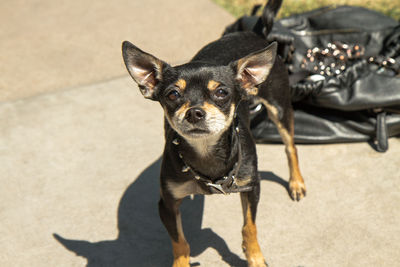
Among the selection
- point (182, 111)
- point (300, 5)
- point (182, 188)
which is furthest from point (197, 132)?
point (300, 5)

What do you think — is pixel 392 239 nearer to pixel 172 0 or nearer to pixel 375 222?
pixel 375 222

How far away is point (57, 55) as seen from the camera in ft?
22.8

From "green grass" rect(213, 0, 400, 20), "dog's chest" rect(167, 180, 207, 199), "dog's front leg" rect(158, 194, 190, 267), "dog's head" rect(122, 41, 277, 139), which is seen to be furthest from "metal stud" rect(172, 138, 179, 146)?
"green grass" rect(213, 0, 400, 20)

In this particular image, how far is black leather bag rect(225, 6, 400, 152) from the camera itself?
4875 millimetres

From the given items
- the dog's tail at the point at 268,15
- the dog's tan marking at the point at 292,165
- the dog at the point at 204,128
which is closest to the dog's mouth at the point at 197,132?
the dog at the point at 204,128

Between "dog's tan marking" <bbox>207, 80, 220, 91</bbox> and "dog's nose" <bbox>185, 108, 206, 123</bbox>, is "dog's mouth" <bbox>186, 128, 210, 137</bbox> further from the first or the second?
"dog's tan marking" <bbox>207, 80, 220, 91</bbox>

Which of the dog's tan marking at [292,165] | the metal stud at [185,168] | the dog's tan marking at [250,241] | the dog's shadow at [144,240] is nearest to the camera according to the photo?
the metal stud at [185,168]

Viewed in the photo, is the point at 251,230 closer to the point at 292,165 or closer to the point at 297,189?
the point at 297,189

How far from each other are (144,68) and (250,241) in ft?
4.83

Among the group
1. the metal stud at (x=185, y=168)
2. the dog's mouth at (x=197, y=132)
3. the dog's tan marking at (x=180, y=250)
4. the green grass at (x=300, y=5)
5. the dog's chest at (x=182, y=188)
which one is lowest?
the dog's tan marking at (x=180, y=250)

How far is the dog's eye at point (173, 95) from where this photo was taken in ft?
10.6

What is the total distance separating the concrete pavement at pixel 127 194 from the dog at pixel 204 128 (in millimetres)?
482

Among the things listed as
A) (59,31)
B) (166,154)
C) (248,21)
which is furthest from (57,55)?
(166,154)

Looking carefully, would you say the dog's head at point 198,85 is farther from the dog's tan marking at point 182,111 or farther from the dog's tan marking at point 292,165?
the dog's tan marking at point 292,165
